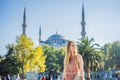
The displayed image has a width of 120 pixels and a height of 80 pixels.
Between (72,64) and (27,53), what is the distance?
35.8 meters

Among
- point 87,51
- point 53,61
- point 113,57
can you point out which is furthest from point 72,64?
point 53,61

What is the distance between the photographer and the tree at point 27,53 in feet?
130

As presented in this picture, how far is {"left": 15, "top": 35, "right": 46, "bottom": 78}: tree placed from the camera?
130 ft

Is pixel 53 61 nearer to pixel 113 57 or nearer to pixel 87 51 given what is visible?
pixel 113 57

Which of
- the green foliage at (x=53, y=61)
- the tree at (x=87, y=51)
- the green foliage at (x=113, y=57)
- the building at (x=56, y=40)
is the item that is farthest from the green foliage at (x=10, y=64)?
the building at (x=56, y=40)

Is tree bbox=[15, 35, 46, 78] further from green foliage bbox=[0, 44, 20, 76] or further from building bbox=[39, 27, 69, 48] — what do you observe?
building bbox=[39, 27, 69, 48]

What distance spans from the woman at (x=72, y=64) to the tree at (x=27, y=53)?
1379 inches

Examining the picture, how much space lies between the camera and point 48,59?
6062 centimetres

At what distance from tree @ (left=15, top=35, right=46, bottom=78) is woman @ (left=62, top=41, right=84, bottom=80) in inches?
1379

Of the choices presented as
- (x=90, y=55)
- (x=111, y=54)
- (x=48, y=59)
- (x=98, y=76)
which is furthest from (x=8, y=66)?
(x=98, y=76)

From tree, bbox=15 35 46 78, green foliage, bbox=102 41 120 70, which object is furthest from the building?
tree, bbox=15 35 46 78

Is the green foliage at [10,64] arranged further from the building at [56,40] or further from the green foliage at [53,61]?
the building at [56,40]

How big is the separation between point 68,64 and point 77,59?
0.52 feet

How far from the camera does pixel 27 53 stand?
1576 inches
